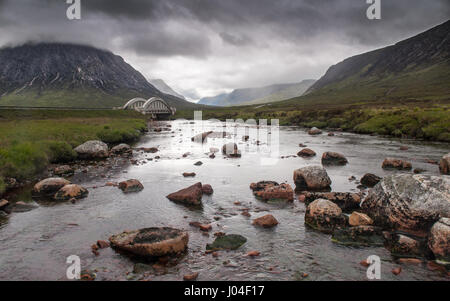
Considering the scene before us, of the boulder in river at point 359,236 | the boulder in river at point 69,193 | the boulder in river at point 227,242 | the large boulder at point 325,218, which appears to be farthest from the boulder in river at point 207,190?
the boulder in river at point 359,236

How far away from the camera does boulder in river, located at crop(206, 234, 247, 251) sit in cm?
1066

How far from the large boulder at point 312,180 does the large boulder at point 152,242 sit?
10381mm

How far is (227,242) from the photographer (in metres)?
11.0

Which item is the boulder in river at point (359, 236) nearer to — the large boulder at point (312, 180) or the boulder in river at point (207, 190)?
the large boulder at point (312, 180)

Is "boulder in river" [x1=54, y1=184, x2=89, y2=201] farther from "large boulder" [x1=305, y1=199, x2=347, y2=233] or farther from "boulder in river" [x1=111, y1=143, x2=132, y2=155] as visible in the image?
"boulder in river" [x1=111, y1=143, x2=132, y2=155]

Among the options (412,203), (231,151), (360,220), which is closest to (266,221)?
(360,220)

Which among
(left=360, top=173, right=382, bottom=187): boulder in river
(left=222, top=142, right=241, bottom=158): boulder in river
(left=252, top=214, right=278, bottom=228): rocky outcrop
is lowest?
(left=252, top=214, right=278, bottom=228): rocky outcrop

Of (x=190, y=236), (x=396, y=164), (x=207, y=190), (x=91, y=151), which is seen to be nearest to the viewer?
(x=190, y=236)

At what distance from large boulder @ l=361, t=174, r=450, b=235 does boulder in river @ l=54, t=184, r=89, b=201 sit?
15414 mm

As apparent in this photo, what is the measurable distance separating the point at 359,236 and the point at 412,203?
2556 millimetres

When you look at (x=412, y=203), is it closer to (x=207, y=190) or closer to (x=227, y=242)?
(x=227, y=242)

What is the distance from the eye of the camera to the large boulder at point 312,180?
18.3m

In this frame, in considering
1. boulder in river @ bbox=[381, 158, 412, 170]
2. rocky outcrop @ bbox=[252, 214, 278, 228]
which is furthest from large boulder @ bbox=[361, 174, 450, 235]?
boulder in river @ bbox=[381, 158, 412, 170]
